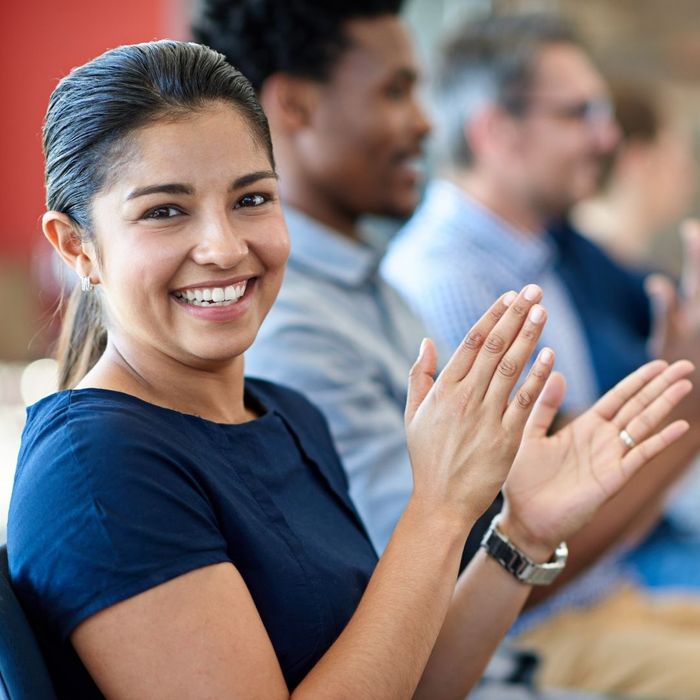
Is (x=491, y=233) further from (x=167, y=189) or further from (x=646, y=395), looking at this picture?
(x=167, y=189)

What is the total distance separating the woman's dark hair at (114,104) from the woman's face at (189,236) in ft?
0.04

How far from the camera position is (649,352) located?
94.5 inches

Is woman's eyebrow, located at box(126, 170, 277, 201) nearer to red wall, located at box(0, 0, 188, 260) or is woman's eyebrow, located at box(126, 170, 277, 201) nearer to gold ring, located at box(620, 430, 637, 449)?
gold ring, located at box(620, 430, 637, 449)

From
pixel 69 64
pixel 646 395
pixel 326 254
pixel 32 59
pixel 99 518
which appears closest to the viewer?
pixel 99 518

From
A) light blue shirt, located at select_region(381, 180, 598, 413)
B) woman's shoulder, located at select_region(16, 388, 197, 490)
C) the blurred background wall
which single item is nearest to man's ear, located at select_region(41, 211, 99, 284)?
woman's shoulder, located at select_region(16, 388, 197, 490)

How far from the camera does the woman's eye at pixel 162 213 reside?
0.95 meters

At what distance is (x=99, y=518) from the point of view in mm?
854

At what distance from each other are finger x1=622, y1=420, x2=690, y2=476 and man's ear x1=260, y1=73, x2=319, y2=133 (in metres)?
0.81

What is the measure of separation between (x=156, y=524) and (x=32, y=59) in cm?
458

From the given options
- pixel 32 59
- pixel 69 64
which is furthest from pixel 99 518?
pixel 32 59

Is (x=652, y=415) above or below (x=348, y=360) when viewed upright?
above

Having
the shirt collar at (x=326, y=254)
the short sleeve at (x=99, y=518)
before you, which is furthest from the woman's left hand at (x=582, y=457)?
the shirt collar at (x=326, y=254)

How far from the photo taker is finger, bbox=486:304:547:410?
3.24 feet

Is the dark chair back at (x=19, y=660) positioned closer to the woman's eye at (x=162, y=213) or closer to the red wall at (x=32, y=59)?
the woman's eye at (x=162, y=213)
